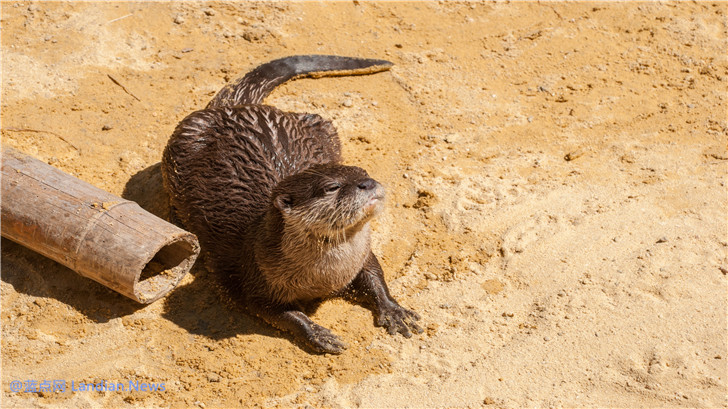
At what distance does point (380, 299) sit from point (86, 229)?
1.35 meters

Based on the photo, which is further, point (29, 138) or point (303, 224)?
point (29, 138)

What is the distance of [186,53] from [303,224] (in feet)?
8.70

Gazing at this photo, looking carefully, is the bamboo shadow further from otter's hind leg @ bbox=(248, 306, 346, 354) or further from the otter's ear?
the otter's ear

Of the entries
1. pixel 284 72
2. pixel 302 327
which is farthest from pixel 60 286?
pixel 284 72

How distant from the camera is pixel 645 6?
5449mm

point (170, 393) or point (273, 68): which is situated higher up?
point (273, 68)

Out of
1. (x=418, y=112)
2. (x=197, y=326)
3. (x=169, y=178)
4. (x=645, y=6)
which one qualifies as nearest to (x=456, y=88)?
(x=418, y=112)

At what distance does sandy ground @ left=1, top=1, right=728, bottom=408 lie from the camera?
2998 mm

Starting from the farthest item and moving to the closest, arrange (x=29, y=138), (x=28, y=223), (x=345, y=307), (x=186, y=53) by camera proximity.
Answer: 1. (x=186, y=53)
2. (x=29, y=138)
3. (x=345, y=307)
4. (x=28, y=223)

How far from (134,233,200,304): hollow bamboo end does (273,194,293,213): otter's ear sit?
1.76ft

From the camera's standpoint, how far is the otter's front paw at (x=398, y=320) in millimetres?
3273

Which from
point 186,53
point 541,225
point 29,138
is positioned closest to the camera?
point 541,225

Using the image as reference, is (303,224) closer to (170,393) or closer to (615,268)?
(170,393)

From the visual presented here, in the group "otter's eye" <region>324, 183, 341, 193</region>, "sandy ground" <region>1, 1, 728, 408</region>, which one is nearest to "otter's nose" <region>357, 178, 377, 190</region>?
"otter's eye" <region>324, 183, 341, 193</region>
